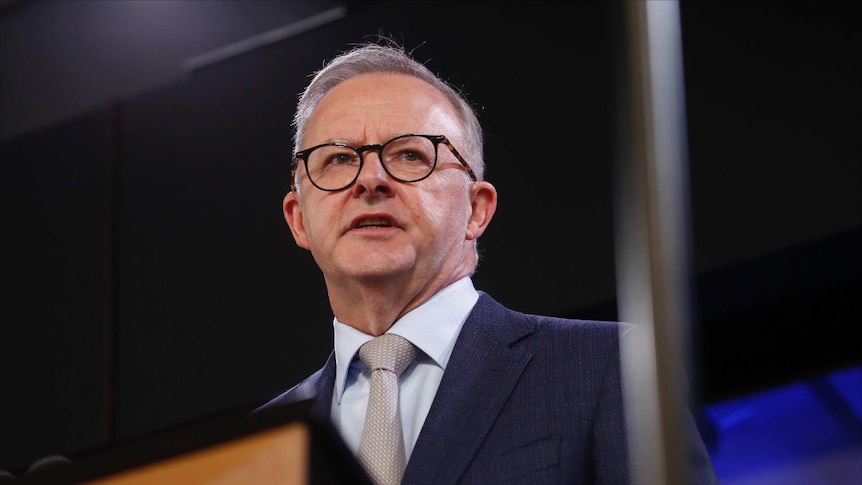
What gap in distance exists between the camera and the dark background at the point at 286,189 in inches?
80.7

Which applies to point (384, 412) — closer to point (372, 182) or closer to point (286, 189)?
point (372, 182)

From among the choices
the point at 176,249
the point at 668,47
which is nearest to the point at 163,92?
the point at 176,249

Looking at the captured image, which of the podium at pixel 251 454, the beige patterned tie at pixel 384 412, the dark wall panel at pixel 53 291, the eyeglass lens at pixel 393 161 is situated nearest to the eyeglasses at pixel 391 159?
the eyeglass lens at pixel 393 161

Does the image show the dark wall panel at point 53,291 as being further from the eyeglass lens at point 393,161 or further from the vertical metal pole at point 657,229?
the vertical metal pole at point 657,229

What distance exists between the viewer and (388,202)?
1769 millimetres

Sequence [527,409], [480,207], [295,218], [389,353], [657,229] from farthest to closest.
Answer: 1. [295,218]
2. [480,207]
3. [389,353]
4. [527,409]
5. [657,229]

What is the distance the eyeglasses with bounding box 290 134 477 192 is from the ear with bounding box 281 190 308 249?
6.5 inches

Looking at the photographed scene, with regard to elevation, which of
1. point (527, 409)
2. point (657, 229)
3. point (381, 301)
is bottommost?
point (527, 409)

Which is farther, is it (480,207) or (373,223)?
(480,207)

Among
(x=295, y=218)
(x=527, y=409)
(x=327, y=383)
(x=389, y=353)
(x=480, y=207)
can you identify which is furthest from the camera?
(x=295, y=218)

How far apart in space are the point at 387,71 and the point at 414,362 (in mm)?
530

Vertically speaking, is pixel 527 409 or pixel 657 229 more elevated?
pixel 657 229

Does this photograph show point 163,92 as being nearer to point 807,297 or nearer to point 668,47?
point 807,297

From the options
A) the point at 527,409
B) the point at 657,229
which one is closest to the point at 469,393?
the point at 527,409
